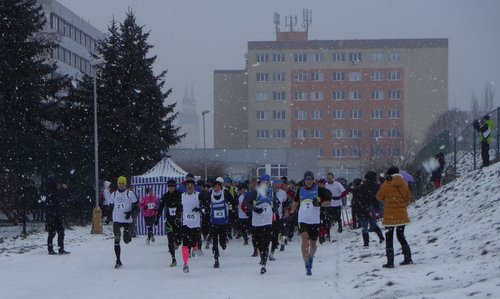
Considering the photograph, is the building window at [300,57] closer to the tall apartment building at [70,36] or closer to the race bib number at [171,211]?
the tall apartment building at [70,36]

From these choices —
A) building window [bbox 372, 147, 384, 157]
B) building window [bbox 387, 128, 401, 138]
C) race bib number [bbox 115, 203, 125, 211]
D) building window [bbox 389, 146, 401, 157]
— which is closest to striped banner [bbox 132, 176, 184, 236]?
race bib number [bbox 115, 203, 125, 211]

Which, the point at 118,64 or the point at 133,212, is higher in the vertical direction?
the point at 118,64

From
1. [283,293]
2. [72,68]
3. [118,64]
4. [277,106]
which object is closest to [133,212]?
[283,293]

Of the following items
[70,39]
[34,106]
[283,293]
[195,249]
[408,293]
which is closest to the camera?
[408,293]

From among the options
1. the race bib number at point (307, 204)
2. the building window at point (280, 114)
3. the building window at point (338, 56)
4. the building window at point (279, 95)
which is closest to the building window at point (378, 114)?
the building window at point (338, 56)

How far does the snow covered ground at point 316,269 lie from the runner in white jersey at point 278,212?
0.42 metres

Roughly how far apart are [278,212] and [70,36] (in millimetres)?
66757

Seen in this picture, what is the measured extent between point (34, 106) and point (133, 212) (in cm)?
2032

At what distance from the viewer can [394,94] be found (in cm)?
11525

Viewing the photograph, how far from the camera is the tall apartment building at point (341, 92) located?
11412cm

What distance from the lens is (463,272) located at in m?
11.6

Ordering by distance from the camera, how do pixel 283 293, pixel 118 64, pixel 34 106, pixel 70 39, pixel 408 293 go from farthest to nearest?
1. pixel 70 39
2. pixel 118 64
3. pixel 34 106
4. pixel 283 293
5. pixel 408 293

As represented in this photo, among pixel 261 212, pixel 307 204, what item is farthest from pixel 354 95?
pixel 307 204

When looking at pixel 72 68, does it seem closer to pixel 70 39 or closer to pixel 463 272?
pixel 70 39
